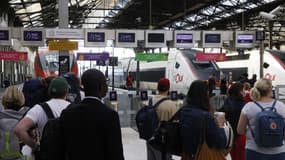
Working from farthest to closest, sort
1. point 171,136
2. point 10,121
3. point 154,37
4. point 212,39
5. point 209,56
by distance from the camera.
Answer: point 209,56
point 212,39
point 154,37
point 10,121
point 171,136

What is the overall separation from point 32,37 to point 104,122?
1977cm

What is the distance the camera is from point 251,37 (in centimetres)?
2606

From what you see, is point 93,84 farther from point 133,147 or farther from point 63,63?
point 63,63

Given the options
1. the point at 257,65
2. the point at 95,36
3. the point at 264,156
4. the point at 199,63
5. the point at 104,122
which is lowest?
the point at 257,65

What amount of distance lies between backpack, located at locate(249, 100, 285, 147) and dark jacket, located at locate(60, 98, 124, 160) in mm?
2194

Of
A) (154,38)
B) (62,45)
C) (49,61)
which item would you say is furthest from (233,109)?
(49,61)

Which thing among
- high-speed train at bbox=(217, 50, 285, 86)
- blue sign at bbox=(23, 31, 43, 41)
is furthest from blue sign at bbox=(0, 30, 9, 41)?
high-speed train at bbox=(217, 50, 285, 86)

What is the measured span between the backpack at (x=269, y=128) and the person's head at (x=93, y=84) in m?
2.22

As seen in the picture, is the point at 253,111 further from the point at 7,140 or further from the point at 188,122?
the point at 7,140

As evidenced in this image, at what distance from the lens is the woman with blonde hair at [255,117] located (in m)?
5.52

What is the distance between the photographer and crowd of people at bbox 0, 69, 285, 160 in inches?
146

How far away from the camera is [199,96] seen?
480 centimetres

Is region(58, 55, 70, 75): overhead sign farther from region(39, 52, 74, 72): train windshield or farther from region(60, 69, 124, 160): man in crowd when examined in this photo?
region(39, 52, 74, 72): train windshield

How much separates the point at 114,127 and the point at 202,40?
2251 cm
